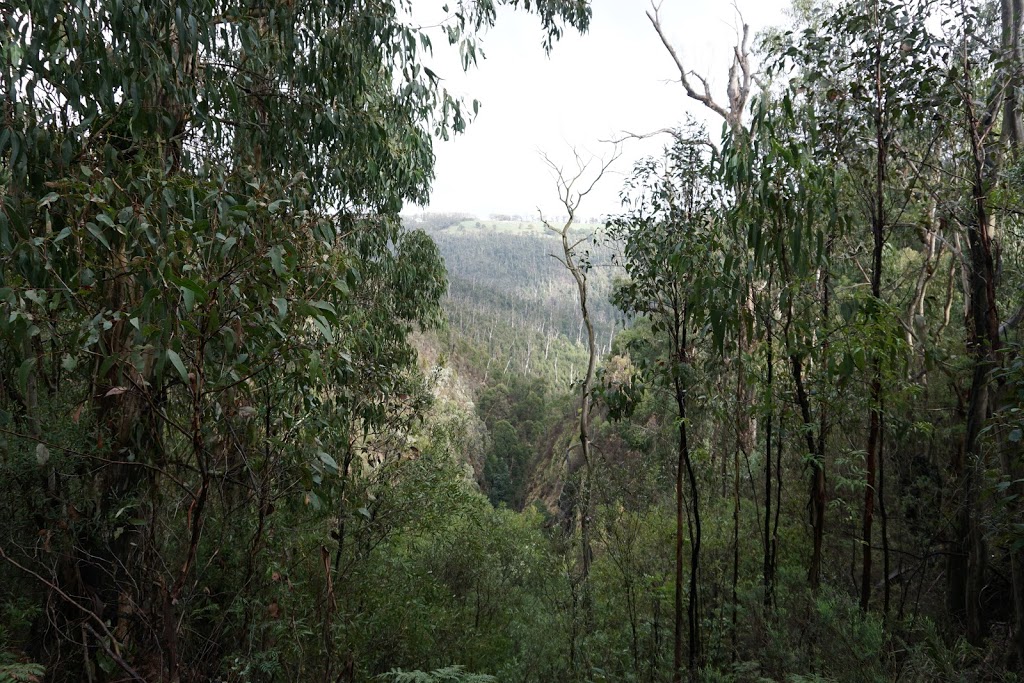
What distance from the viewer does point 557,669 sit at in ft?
17.2

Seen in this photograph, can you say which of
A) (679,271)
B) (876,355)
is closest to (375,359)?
(679,271)

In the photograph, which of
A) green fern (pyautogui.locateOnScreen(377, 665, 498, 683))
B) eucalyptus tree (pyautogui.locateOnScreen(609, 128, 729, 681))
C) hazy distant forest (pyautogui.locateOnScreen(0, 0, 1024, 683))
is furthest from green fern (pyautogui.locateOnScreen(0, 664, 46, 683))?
eucalyptus tree (pyautogui.locateOnScreen(609, 128, 729, 681))

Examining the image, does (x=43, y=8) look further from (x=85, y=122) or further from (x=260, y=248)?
(x=260, y=248)

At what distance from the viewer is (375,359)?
22.0 feet

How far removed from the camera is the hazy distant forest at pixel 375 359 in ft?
7.29

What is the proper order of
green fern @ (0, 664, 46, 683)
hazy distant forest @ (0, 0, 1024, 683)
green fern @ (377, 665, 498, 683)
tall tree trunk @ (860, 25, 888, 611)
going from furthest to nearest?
tall tree trunk @ (860, 25, 888, 611) < green fern @ (377, 665, 498, 683) < hazy distant forest @ (0, 0, 1024, 683) < green fern @ (0, 664, 46, 683)

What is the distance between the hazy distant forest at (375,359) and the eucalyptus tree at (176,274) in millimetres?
28

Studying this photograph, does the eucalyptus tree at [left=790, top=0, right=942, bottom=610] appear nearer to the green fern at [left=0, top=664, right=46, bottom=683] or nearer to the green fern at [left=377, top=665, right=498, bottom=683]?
the green fern at [left=377, top=665, right=498, bottom=683]

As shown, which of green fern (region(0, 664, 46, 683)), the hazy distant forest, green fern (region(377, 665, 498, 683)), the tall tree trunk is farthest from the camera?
the tall tree trunk

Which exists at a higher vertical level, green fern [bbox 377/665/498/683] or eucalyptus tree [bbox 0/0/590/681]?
eucalyptus tree [bbox 0/0/590/681]

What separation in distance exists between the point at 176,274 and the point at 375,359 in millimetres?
4855

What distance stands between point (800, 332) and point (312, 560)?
399cm

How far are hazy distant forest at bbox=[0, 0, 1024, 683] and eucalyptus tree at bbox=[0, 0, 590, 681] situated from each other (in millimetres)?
28

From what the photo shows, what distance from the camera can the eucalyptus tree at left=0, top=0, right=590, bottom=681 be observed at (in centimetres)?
197
